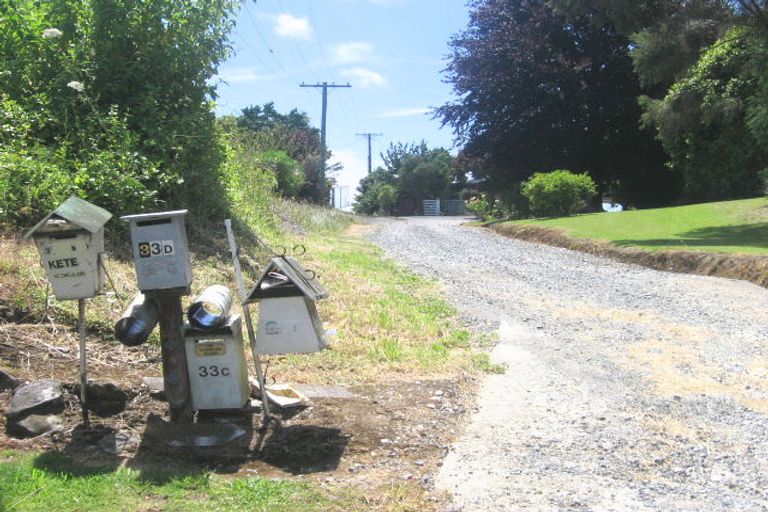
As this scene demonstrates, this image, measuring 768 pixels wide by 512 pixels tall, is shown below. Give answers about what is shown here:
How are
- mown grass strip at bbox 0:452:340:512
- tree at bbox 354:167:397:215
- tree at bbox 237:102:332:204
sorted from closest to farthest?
1. mown grass strip at bbox 0:452:340:512
2. tree at bbox 237:102:332:204
3. tree at bbox 354:167:397:215

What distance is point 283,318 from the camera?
505 centimetres

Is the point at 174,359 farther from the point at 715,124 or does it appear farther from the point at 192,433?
the point at 715,124

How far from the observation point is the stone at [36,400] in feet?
14.8

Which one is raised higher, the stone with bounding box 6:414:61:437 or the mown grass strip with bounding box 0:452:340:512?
the stone with bounding box 6:414:61:437

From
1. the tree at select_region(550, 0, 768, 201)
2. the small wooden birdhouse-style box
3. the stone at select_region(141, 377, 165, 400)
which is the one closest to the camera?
the small wooden birdhouse-style box

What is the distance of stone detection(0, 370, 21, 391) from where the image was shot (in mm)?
4879

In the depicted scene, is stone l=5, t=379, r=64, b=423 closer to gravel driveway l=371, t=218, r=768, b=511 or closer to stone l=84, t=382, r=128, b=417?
stone l=84, t=382, r=128, b=417

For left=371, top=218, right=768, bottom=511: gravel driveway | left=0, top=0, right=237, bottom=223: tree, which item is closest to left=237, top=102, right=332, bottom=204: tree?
left=0, top=0, right=237, bottom=223: tree

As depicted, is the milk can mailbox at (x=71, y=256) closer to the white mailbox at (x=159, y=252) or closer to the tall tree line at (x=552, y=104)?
the white mailbox at (x=159, y=252)

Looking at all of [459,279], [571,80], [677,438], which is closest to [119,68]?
[459,279]

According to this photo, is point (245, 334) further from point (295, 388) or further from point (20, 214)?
point (20, 214)

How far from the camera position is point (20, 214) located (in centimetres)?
757

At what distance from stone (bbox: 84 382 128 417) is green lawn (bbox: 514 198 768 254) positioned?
12.3 meters

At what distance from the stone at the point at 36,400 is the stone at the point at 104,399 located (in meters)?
0.18
